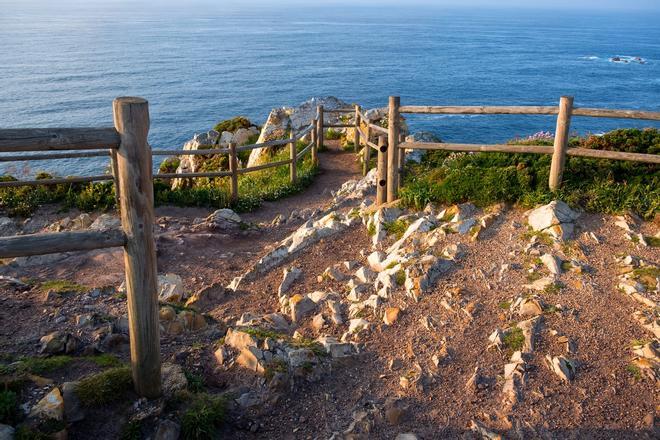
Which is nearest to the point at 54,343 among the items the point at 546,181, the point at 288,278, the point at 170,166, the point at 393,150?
the point at 288,278

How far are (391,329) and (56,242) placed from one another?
3560 millimetres

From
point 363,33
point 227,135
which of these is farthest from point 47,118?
point 363,33

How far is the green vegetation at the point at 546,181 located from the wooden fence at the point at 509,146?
0.34m

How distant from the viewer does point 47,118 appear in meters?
37.3

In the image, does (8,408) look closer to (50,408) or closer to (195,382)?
(50,408)

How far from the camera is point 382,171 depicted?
9.61 metres

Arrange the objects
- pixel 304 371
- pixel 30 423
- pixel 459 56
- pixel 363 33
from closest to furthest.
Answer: pixel 30 423 → pixel 304 371 → pixel 459 56 → pixel 363 33

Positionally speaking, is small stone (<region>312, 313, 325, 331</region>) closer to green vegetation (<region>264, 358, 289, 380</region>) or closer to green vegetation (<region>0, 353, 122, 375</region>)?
green vegetation (<region>264, 358, 289, 380</region>)

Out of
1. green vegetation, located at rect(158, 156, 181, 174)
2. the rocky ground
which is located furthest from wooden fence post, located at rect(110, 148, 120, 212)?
green vegetation, located at rect(158, 156, 181, 174)

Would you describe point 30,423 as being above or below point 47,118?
above

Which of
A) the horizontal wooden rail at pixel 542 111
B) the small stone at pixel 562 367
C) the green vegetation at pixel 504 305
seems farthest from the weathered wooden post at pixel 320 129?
the small stone at pixel 562 367

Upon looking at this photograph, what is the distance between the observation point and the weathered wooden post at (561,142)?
8125mm

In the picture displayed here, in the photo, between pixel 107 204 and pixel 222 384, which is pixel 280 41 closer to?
pixel 107 204

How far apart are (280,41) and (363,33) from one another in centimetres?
2846
